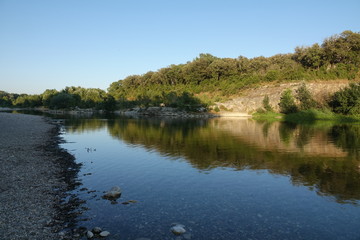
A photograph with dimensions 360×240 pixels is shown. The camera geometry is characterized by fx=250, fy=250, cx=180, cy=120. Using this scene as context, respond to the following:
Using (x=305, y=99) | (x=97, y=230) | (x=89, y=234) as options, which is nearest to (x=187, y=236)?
(x=97, y=230)

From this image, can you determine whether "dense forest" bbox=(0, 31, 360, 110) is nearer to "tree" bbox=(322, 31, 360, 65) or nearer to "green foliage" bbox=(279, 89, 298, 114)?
"tree" bbox=(322, 31, 360, 65)

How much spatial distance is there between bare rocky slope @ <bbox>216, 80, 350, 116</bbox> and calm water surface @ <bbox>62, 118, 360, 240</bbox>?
6622 centimetres

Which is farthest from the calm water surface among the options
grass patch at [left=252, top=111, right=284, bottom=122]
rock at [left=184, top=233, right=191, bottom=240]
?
grass patch at [left=252, top=111, right=284, bottom=122]

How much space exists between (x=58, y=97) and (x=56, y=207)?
16111 centimetres

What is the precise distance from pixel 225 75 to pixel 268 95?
142 feet

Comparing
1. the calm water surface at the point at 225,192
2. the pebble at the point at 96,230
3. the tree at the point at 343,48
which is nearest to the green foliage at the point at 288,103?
the tree at the point at 343,48

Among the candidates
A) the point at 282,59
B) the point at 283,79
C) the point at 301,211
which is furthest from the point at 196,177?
the point at 282,59

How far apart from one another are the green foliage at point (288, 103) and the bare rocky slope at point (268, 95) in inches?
196

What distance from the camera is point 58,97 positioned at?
15725 centimetres

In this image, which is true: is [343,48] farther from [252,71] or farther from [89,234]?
[89,234]

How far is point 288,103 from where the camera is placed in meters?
87.0

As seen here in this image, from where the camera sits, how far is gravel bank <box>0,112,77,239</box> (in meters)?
10.6

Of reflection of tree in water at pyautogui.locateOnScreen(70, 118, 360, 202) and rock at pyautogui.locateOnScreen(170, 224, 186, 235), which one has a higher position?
reflection of tree in water at pyautogui.locateOnScreen(70, 118, 360, 202)

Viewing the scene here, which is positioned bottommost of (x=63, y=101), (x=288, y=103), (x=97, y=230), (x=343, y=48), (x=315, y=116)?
(x=97, y=230)
